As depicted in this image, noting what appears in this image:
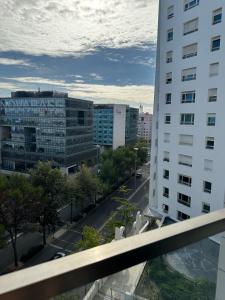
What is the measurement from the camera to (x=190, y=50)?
877cm

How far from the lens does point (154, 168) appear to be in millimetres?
11453

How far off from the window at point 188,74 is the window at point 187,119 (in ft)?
4.21

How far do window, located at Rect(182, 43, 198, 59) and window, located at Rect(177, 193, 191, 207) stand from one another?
5138 mm

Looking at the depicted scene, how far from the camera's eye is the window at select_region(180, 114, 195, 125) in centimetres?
888

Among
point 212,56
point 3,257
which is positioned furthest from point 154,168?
point 3,257

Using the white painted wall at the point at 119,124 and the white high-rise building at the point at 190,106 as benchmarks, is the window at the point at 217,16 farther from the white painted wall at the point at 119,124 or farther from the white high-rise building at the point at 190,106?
the white painted wall at the point at 119,124

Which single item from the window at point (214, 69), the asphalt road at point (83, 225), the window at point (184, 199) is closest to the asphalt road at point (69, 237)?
the asphalt road at point (83, 225)

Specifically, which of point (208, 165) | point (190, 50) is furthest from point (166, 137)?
point (190, 50)

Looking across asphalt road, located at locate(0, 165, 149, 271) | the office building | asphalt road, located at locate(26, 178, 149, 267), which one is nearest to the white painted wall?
the office building

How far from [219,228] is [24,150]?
84.9ft

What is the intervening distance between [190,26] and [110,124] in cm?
2550

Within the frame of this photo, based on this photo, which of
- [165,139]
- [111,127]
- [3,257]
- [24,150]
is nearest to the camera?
[165,139]

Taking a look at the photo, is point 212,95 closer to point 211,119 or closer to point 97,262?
point 211,119

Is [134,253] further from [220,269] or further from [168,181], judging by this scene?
[168,181]
